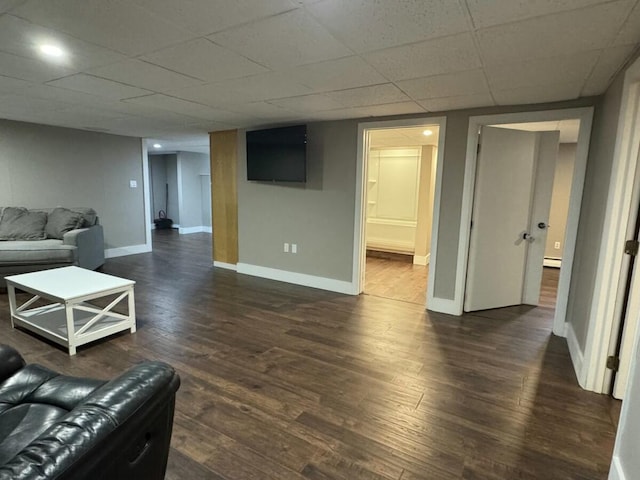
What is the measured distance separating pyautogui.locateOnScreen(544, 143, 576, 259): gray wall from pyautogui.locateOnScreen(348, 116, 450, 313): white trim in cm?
330

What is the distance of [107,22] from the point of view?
1.76 meters

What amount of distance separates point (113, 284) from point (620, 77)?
4.10m

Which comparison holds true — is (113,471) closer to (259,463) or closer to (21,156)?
(259,463)

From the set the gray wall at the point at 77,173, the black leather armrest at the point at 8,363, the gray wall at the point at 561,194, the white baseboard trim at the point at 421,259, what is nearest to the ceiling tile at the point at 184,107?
the black leather armrest at the point at 8,363

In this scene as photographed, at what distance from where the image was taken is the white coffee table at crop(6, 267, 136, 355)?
2.72 metres

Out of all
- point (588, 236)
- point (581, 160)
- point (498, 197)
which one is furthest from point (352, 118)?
point (588, 236)

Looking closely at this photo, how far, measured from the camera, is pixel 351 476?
5.30 ft

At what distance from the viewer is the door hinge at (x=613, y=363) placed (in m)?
2.23

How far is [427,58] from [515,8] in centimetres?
64

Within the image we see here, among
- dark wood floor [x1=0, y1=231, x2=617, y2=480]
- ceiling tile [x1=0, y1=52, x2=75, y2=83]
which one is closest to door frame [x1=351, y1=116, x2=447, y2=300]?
dark wood floor [x1=0, y1=231, x2=617, y2=480]

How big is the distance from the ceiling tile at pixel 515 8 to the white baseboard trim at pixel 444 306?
279 cm

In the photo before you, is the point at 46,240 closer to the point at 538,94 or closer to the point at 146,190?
the point at 146,190

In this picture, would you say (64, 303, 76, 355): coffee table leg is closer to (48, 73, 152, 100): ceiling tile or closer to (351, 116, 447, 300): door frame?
(48, 73, 152, 100): ceiling tile

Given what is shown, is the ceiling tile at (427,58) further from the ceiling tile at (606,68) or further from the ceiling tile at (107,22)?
the ceiling tile at (107,22)
